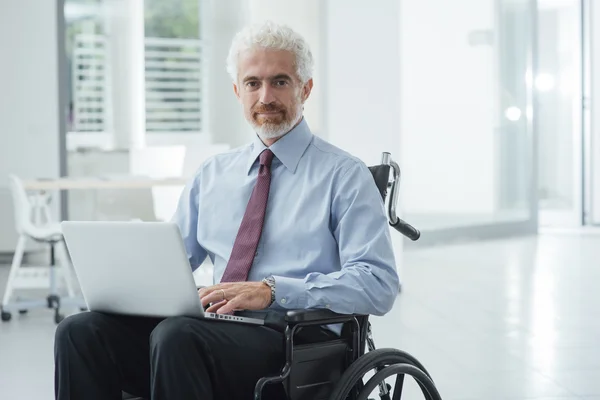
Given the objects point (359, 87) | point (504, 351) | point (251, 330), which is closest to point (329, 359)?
point (251, 330)

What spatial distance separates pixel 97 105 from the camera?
8.12 meters

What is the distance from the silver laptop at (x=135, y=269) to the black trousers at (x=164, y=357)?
0.04m

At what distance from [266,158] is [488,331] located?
2864mm

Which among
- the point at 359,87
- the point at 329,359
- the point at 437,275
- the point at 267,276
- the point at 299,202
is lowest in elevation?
the point at 437,275

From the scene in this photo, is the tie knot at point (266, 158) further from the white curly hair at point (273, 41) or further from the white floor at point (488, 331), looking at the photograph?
the white floor at point (488, 331)

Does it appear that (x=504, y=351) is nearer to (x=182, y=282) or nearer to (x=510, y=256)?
(x=182, y=282)

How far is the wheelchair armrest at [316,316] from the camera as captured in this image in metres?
1.97

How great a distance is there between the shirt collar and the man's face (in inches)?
0.7

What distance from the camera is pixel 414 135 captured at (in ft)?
29.5

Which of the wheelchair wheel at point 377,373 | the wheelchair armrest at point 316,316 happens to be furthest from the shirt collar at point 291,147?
the wheelchair wheel at point 377,373

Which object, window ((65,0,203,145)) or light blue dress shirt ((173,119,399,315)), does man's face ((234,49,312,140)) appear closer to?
light blue dress shirt ((173,119,399,315))

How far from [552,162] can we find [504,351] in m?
6.56

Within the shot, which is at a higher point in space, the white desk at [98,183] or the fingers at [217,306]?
the white desk at [98,183]

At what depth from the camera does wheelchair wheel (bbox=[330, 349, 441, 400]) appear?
1.95 m
